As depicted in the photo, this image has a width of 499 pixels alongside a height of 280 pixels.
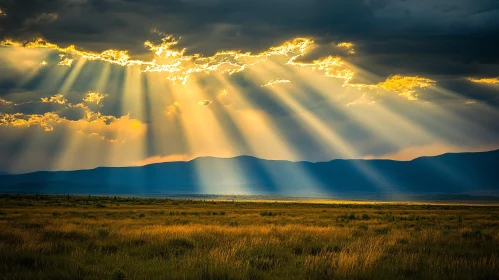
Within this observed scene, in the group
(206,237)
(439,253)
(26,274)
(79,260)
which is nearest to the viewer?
(26,274)

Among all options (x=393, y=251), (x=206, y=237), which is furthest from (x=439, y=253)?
(x=206, y=237)

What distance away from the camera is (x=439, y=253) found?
13305 millimetres

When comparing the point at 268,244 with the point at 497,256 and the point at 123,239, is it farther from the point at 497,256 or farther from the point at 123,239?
the point at 497,256

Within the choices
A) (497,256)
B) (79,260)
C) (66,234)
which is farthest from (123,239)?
(497,256)

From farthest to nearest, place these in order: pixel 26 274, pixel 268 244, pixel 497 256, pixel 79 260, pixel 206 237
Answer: pixel 206 237 → pixel 268 244 → pixel 497 256 → pixel 79 260 → pixel 26 274

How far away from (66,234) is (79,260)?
6668 millimetres

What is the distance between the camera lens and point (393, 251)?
1335cm

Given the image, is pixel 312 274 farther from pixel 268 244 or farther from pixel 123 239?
pixel 123 239

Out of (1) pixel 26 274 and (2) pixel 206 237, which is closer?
(1) pixel 26 274

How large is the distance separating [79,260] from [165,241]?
13.4 ft

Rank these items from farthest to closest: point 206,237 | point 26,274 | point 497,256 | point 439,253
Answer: point 206,237 < point 439,253 < point 497,256 < point 26,274

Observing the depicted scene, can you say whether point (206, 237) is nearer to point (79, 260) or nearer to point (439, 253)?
point (79, 260)

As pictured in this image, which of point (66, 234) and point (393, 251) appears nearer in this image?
point (393, 251)

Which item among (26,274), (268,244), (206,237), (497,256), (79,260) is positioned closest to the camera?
(26,274)
